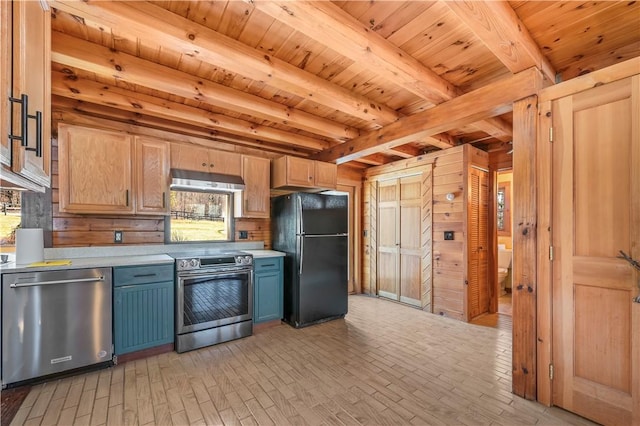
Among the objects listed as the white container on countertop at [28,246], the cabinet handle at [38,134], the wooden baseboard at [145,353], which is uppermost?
the cabinet handle at [38,134]

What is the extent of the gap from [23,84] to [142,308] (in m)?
2.07

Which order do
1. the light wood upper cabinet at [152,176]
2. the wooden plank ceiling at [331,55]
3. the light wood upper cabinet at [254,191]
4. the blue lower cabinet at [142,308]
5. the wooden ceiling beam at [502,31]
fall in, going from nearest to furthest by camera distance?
the wooden ceiling beam at [502,31] → the wooden plank ceiling at [331,55] → the blue lower cabinet at [142,308] → the light wood upper cabinet at [152,176] → the light wood upper cabinet at [254,191]

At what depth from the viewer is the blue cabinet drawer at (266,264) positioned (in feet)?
10.8

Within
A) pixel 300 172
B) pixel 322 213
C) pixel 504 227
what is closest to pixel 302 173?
pixel 300 172

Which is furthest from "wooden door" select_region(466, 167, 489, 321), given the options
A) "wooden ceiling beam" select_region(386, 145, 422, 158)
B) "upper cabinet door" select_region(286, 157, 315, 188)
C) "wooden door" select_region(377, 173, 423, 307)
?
"upper cabinet door" select_region(286, 157, 315, 188)

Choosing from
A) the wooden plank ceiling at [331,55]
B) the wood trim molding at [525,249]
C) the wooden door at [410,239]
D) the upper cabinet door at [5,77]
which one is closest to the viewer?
the upper cabinet door at [5,77]

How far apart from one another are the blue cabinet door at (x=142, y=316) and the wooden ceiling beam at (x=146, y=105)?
1.72 metres

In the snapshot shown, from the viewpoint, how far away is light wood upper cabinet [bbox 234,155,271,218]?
355 centimetres

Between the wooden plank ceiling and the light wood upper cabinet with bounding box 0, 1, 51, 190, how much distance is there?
329 millimetres

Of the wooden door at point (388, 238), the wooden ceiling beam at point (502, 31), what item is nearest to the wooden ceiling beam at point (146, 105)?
the wooden door at point (388, 238)

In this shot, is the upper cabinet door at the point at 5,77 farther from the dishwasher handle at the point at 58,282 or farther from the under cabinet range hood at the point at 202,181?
the under cabinet range hood at the point at 202,181

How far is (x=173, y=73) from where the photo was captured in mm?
2256

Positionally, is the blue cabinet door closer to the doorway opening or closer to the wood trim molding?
the wood trim molding

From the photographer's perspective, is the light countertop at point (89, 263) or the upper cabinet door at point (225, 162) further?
the upper cabinet door at point (225, 162)
